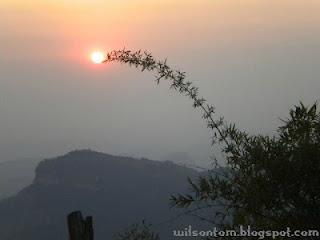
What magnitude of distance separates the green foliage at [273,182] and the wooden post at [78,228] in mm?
1544

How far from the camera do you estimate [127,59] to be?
703 centimetres

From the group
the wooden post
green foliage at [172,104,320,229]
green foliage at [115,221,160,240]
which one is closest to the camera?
green foliage at [172,104,320,229]

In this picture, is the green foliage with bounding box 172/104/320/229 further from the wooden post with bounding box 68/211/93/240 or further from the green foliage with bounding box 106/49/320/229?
the wooden post with bounding box 68/211/93/240

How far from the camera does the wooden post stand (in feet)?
21.7

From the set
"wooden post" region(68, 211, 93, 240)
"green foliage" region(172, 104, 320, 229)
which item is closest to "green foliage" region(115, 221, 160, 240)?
"wooden post" region(68, 211, 93, 240)

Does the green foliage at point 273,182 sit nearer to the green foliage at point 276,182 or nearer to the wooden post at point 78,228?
the green foliage at point 276,182

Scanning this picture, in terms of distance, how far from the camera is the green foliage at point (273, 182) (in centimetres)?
487

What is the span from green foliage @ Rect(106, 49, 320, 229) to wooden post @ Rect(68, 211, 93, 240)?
1544 millimetres

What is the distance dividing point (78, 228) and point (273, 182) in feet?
9.32

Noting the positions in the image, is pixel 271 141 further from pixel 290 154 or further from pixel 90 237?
pixel 90 237

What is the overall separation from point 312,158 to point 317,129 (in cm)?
42

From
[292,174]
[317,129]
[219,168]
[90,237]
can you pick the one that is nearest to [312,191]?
[292,174]

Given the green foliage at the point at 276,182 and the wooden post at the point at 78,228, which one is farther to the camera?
the wooden post at the point at 78,228

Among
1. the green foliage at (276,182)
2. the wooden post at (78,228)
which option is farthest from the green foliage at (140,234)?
the green foliage at (276,182)
